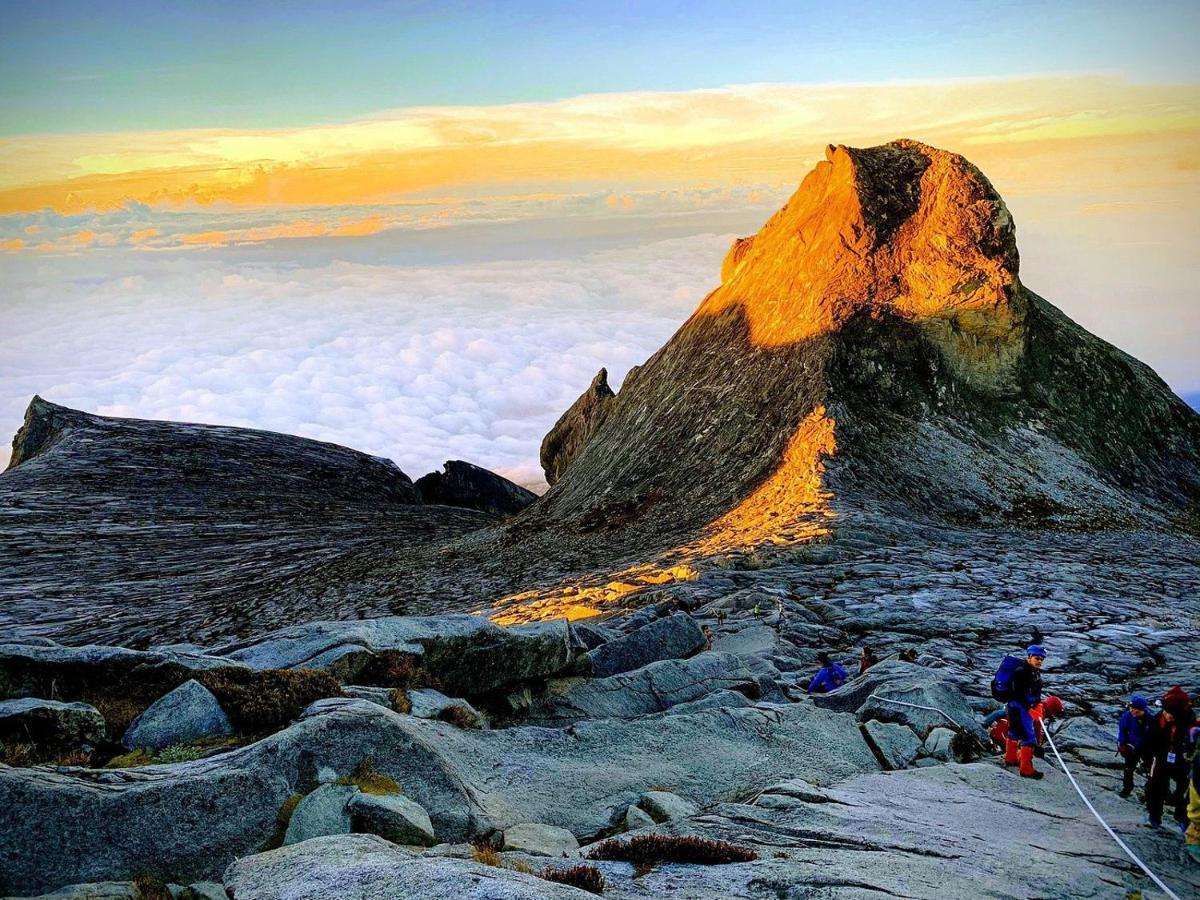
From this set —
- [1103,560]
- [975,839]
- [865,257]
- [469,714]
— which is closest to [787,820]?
[975,839]

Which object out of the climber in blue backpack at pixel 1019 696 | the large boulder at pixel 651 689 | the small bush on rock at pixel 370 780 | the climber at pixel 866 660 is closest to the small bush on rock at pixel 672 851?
the small bush on rock at pixel 370 780

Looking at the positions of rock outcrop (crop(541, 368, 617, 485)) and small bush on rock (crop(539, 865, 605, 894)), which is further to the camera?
rock outcrop (crop(541, 368, 617, 485))

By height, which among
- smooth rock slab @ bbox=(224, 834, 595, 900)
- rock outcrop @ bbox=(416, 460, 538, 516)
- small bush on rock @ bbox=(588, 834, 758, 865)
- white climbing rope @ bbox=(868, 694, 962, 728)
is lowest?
rock outcrop @ bbox=(416, 460, 538, 516)

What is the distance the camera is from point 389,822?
45.8ft

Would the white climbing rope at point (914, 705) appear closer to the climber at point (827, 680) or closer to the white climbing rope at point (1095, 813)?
the white climbing rope at point (1095, 813)

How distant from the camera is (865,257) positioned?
5459 cm

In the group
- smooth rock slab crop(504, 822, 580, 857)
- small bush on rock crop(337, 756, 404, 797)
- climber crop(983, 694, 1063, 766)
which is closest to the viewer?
smooth rock slab crop(504, 822, 580, 857)

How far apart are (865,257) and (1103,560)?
68.6 ft

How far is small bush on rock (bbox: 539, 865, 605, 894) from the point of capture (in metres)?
12.8

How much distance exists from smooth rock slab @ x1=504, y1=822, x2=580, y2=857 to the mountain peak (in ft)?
128

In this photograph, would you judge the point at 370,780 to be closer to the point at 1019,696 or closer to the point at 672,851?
the point at 672,851

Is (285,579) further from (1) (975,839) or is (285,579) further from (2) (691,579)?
(1) (975,839)

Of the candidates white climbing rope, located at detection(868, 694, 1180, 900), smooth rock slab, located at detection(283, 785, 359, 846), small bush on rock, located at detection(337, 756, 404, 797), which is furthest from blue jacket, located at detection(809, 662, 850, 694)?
smooth rock slab, located at detection(283, 785, 359, 846)

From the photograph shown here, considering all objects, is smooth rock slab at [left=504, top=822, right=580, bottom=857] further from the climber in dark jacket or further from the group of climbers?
the group of climbers
